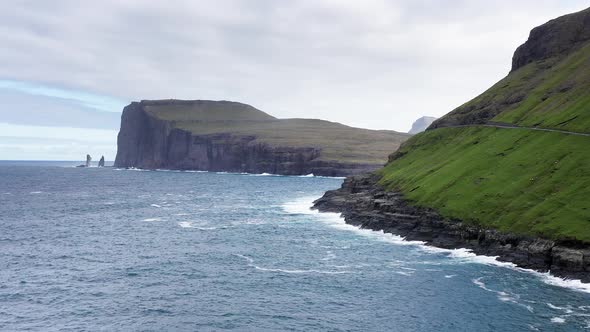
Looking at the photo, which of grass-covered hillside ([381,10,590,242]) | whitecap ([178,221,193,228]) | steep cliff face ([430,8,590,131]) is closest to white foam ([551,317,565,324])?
grass-covered hillside ([381,10,590,242])

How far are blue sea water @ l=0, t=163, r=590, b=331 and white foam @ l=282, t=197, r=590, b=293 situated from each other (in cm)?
42

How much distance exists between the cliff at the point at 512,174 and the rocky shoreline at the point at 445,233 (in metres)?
0.19

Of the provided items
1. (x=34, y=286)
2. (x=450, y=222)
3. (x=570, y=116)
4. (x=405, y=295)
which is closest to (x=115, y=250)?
(x=34, y=286)

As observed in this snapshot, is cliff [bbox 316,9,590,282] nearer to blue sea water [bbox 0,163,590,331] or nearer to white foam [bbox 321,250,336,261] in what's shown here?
blue sea water [bbox 0,163,590,331]

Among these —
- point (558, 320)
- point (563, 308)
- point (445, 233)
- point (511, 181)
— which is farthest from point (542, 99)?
point (558, 320)

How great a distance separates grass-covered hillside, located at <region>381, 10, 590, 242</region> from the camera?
269 ft

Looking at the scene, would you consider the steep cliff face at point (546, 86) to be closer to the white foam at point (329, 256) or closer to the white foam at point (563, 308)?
the white foam at point (329, 256)

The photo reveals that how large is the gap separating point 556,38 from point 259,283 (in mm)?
138110

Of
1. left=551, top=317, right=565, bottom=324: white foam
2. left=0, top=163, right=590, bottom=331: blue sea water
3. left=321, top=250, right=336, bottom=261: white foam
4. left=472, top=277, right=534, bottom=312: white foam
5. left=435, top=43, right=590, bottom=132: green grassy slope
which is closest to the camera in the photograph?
left=551, top=317, right=565, bottom=324: white foam

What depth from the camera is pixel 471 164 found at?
11488 cm

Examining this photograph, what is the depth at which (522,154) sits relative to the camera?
106 meters

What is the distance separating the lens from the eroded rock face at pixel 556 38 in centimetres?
15175

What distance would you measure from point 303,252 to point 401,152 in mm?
89606

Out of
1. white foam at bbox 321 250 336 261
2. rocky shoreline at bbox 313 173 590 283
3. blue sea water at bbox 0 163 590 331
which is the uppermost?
rocky shoreline at bbox 313 173 590 283
